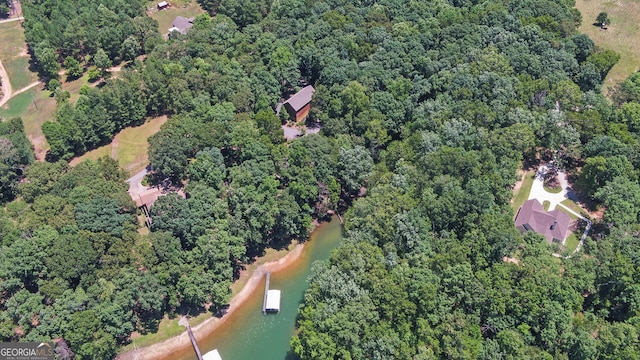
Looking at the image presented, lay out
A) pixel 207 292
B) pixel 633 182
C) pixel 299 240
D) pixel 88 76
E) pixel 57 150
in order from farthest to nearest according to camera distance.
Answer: pixel 88 76, pixel 57 150, pixel 299 240, pixel 633 182, pixel 207 292

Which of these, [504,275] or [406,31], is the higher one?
[406,31]

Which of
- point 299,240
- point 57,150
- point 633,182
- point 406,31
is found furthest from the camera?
point 406,31

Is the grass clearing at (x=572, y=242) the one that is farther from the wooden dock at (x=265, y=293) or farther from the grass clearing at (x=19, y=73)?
the grass clearing at (x=19, y=73)

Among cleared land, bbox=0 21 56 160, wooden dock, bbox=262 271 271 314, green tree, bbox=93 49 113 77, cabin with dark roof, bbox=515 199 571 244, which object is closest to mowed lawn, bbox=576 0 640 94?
cabin with dark roof, bbox=515 199 571 244

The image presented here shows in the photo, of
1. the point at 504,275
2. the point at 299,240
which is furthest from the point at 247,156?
the point at 504,275

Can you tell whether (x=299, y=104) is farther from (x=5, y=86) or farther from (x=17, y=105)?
(x=5, y=86)

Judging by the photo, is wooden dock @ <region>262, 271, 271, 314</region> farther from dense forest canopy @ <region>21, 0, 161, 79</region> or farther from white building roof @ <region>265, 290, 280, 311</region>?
dense forest canopy @ <region>21, 0, 161, 79</region>

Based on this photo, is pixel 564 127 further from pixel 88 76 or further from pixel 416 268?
pixel 88 76

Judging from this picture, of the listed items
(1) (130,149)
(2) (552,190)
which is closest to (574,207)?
(2) (552,190)
